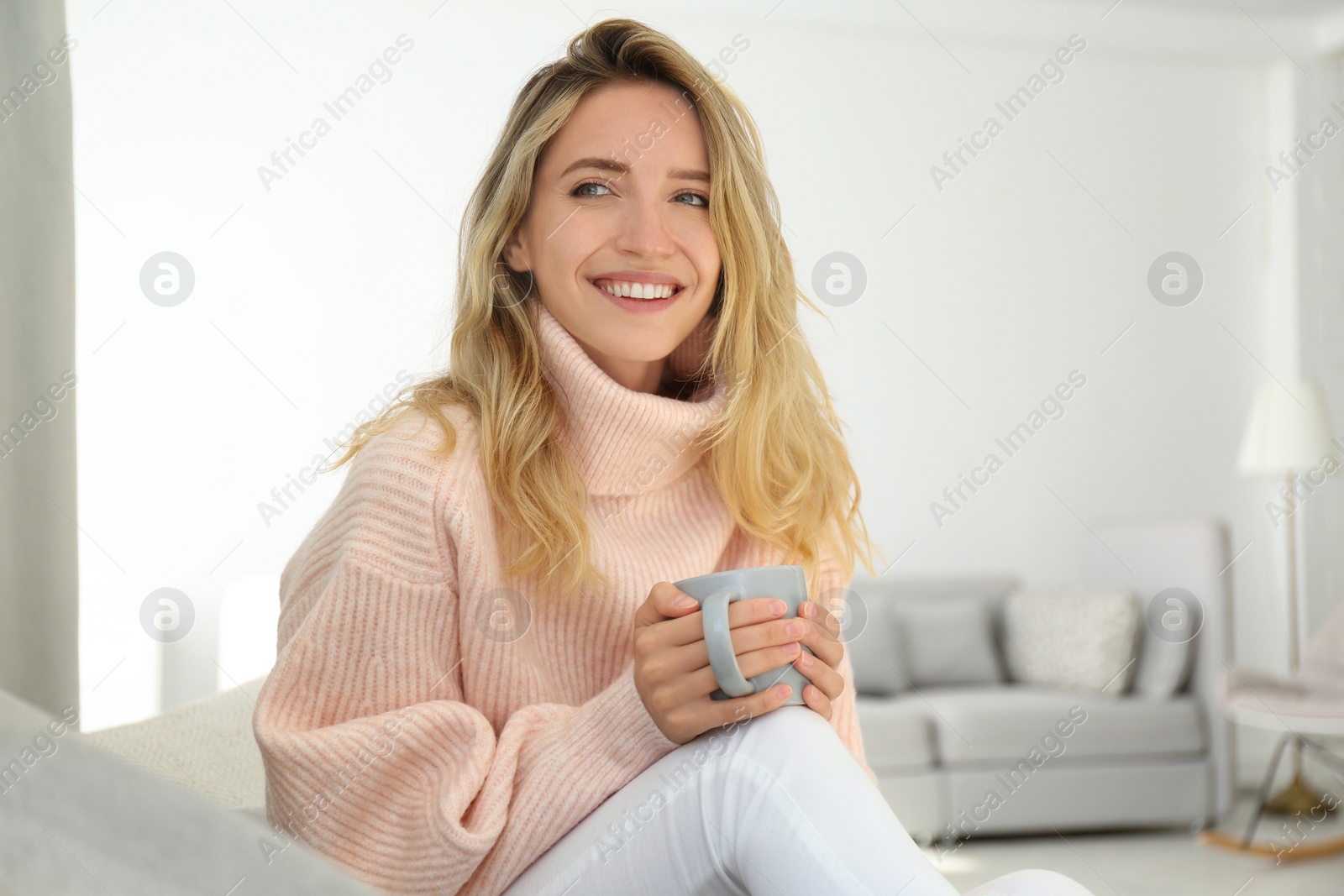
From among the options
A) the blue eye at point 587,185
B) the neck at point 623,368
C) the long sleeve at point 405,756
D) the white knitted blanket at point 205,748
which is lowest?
the white knitted blanket at point 205,748

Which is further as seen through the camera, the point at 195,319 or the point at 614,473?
the point at 195,319

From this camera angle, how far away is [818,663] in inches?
28.1

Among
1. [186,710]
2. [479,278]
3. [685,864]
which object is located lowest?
[186,710]

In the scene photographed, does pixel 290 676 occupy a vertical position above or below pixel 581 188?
below

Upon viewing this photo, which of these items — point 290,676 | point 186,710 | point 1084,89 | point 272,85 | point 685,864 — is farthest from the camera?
point 1084,89

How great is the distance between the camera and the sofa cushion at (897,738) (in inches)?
107

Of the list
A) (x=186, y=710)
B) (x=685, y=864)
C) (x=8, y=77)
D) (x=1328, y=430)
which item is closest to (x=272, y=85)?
(x=8, y=77)

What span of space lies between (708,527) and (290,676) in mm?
379

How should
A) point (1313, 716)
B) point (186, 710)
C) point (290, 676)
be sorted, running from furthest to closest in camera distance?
point (1313, 716), point (186, 710), point (290, 676)

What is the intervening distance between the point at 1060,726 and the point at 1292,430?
1292 mm

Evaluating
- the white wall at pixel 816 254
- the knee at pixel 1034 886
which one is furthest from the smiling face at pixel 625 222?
the white wall at pixel 816 254

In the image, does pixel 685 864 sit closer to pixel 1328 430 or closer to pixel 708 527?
pixel 708 527

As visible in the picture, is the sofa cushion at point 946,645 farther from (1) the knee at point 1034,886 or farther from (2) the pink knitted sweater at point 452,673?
(1) the knee at point 1034,886

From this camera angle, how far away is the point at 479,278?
0.94 meters
